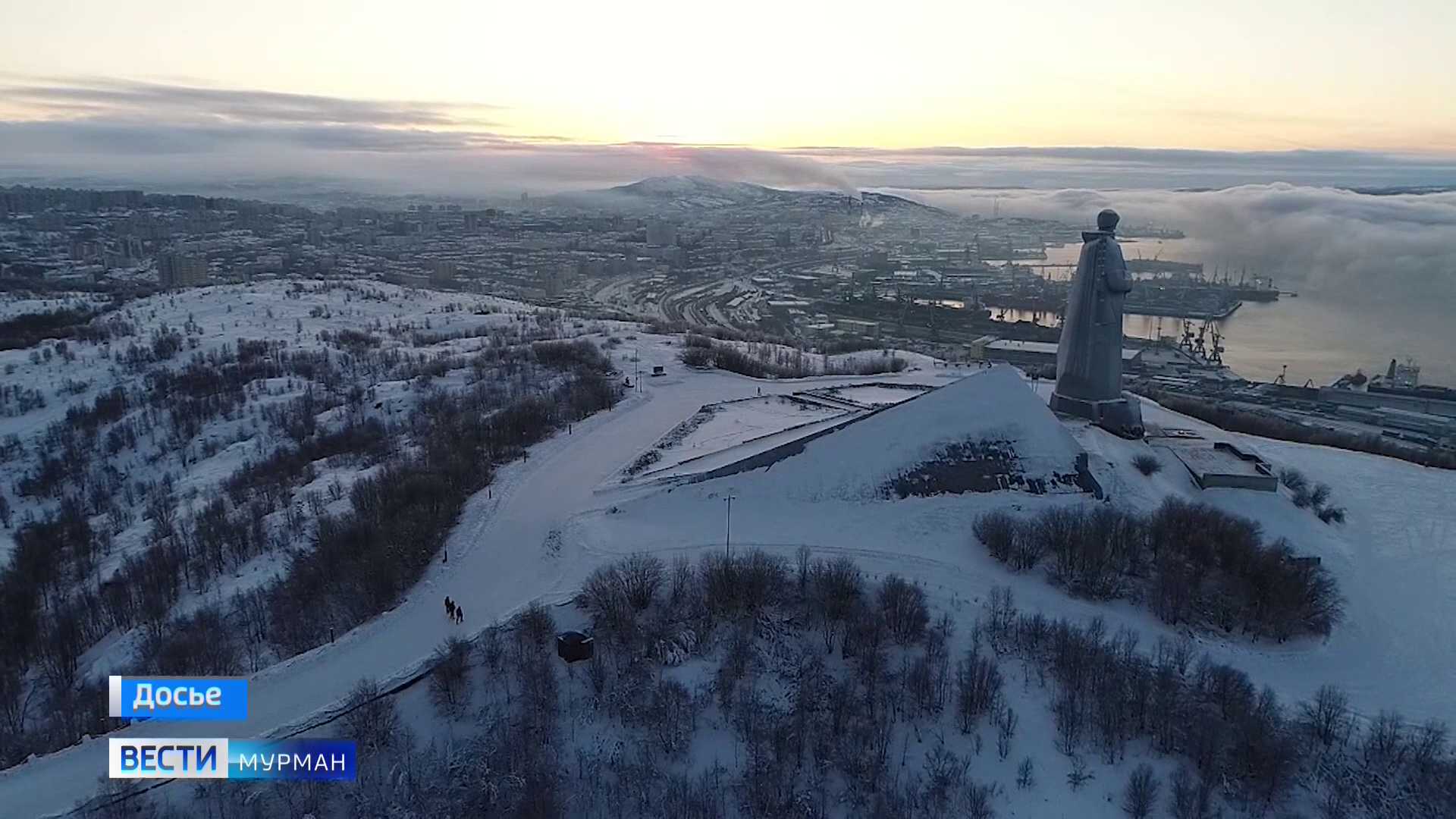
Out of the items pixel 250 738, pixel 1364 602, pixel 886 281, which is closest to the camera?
pixel 250 738

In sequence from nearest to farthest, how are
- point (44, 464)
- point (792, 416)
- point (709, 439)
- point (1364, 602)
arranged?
1. point (1364, 602)
2. point (709, 439)
3. point (792, 416)
4. point (44, 464)

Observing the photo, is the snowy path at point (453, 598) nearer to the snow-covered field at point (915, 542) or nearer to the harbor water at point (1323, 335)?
the snow-covered field at point (915, 542)

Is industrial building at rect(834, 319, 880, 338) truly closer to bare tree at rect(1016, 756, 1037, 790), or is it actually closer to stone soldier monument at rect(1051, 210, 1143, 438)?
stone soldier monument at rect(1051, 210, 1143, 438)

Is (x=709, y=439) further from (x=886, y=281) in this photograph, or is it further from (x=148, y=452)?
(x=886, y=281)

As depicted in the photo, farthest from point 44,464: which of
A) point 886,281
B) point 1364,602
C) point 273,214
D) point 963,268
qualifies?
point 273,214

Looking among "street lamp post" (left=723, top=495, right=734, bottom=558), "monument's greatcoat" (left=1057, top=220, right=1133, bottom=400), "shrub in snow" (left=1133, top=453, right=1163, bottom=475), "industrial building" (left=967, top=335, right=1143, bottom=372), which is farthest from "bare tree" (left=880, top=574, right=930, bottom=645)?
"industrial building" (left=967, top=335, right=1143, bottom=372)

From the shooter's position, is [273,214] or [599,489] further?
[273,214]

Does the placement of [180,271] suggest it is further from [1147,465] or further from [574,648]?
[1147,465]

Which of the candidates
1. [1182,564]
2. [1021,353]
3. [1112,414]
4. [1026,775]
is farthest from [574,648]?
[1021,353]
